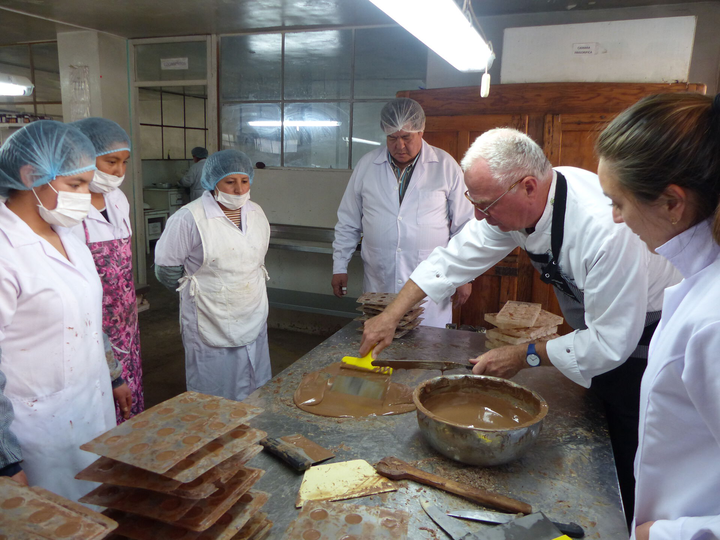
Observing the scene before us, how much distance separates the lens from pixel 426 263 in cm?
227

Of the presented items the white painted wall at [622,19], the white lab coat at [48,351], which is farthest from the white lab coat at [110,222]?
the white painted wall at [622,19]

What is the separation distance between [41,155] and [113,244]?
36.5 inches

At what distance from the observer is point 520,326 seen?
2.07 m

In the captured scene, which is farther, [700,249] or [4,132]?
[4,132]

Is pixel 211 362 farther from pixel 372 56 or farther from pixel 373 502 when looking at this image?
pixel 372 56

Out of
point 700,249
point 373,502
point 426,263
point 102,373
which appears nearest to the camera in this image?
point 700,249

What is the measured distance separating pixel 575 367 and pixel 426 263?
85 cm

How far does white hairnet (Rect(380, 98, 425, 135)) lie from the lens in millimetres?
3041

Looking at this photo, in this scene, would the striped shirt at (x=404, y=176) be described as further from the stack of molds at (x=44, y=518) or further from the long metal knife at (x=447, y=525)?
the stack of molds at (x=44, y=518)

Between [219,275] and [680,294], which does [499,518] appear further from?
[219,275]

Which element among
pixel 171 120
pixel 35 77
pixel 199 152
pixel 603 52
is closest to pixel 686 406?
pixel 603 52

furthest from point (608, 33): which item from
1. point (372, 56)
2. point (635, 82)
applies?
point (372, 56)

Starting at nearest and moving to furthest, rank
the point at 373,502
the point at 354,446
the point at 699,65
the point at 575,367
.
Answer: the point at 373,502 < the point at 354,446 < the point at 575,367 < the point at 699,65

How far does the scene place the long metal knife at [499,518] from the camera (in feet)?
3.51
